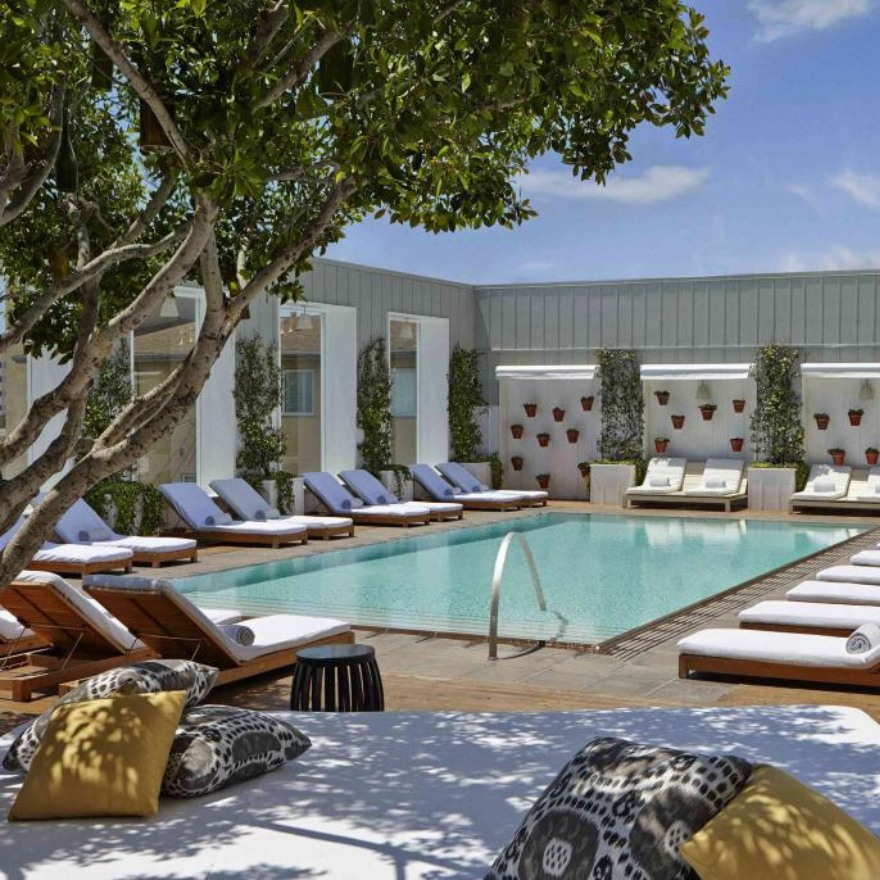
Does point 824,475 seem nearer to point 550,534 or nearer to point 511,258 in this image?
point 550,534

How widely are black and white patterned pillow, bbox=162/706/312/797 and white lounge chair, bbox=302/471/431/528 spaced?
41.1 ft

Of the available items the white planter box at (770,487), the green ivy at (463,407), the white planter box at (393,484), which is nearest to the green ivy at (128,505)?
the white planter box at (393,484)

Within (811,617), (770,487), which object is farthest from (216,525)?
(770,487)

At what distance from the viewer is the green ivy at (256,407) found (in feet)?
57.0

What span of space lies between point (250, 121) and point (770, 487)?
17.4 metres

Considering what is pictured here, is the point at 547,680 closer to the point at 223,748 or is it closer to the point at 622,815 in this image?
the point at 223,748

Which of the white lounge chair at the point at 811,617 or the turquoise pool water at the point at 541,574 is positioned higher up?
the white lounge chair at the point at 811,617

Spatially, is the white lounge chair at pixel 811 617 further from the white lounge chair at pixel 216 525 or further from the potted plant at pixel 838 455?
the potted plant at pixel 838 455

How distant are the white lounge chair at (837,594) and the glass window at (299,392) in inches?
386

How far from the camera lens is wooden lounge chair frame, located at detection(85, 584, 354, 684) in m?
7.26

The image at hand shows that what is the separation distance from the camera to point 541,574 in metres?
13.5

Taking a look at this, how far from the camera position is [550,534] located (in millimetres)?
17281

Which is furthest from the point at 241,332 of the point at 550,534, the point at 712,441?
the point at 712,441

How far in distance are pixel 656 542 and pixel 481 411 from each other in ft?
23.2
